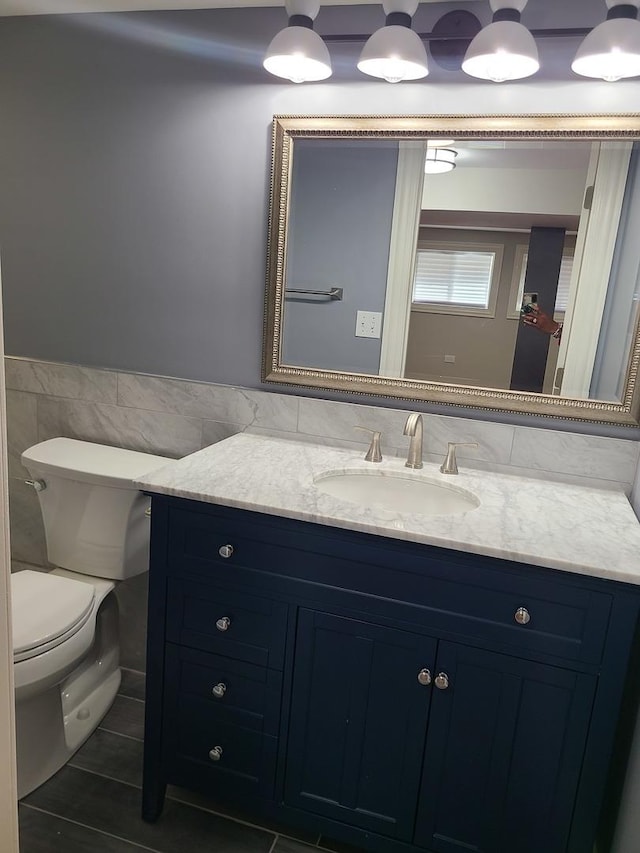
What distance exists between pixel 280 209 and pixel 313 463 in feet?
2.46

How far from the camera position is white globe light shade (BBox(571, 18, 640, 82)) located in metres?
1.41

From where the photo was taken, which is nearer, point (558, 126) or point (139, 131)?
point (558, 126)

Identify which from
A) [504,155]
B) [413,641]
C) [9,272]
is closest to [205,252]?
[9,272]

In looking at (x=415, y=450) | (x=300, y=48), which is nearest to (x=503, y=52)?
(x=300, y=48)

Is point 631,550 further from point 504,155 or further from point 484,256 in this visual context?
point 504,155

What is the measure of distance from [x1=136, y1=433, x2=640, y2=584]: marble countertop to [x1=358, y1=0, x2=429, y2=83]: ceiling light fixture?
1011 mm

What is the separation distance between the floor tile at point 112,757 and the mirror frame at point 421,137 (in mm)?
1183

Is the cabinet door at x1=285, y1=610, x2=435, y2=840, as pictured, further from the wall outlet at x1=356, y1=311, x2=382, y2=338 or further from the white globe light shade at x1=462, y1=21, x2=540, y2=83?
the white globe light shade at x1=462, y1=21, x2=540, y2=83

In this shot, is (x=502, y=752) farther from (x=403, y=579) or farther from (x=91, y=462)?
(x=91, y=462)

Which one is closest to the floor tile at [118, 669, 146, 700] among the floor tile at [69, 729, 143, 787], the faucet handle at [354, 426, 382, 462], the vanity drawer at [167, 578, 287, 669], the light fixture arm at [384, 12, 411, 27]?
the floor tile at [69, 729, 143, 787]

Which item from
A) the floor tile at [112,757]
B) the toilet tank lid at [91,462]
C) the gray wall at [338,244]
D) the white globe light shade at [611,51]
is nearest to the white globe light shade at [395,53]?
the gray wall at [338,244]

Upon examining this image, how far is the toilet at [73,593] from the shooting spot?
1.68m

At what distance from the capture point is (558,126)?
5.32 ft

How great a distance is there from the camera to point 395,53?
1.57m
